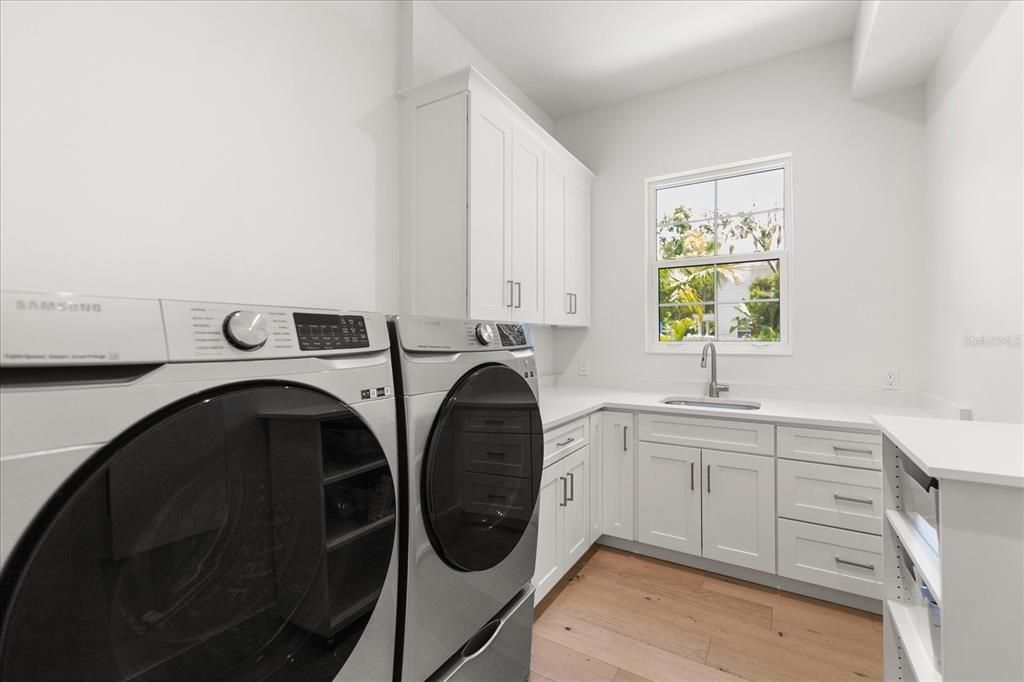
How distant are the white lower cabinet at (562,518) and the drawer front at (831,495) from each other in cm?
92

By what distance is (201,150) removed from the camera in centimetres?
141

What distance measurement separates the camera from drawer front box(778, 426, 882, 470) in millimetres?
1996

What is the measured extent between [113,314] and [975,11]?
2.81 meters

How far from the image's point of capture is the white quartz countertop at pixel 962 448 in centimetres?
84

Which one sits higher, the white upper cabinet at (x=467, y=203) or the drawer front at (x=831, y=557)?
the white upper cabinet at (x=467, y=203)

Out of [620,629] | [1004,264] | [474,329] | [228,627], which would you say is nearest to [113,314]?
[228,627]

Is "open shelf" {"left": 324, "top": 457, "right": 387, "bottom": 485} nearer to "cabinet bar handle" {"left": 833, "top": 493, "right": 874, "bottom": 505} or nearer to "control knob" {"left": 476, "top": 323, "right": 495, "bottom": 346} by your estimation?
"control knob" {"left": 476, "top": 323, "right": 495, "bottom": 346}

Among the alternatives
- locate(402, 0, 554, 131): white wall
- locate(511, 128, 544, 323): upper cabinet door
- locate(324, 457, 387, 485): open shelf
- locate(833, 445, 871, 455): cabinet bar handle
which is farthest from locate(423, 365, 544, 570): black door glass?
locate(402, 0, 554, 131): white wall

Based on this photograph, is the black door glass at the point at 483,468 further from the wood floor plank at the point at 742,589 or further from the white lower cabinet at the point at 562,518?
the wood floor plank at the point at 742,589

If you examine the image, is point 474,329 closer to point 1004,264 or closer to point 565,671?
point 565,671

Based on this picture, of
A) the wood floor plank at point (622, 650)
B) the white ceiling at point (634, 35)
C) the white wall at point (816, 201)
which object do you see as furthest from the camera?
the white wall at point (816, 201)

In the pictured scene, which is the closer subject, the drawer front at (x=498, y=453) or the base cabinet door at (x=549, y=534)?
the drawer front at (x=498, y=453)

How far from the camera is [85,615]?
55 cm

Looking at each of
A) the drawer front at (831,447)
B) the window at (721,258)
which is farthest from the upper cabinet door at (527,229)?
the drawer front at (831,447)
